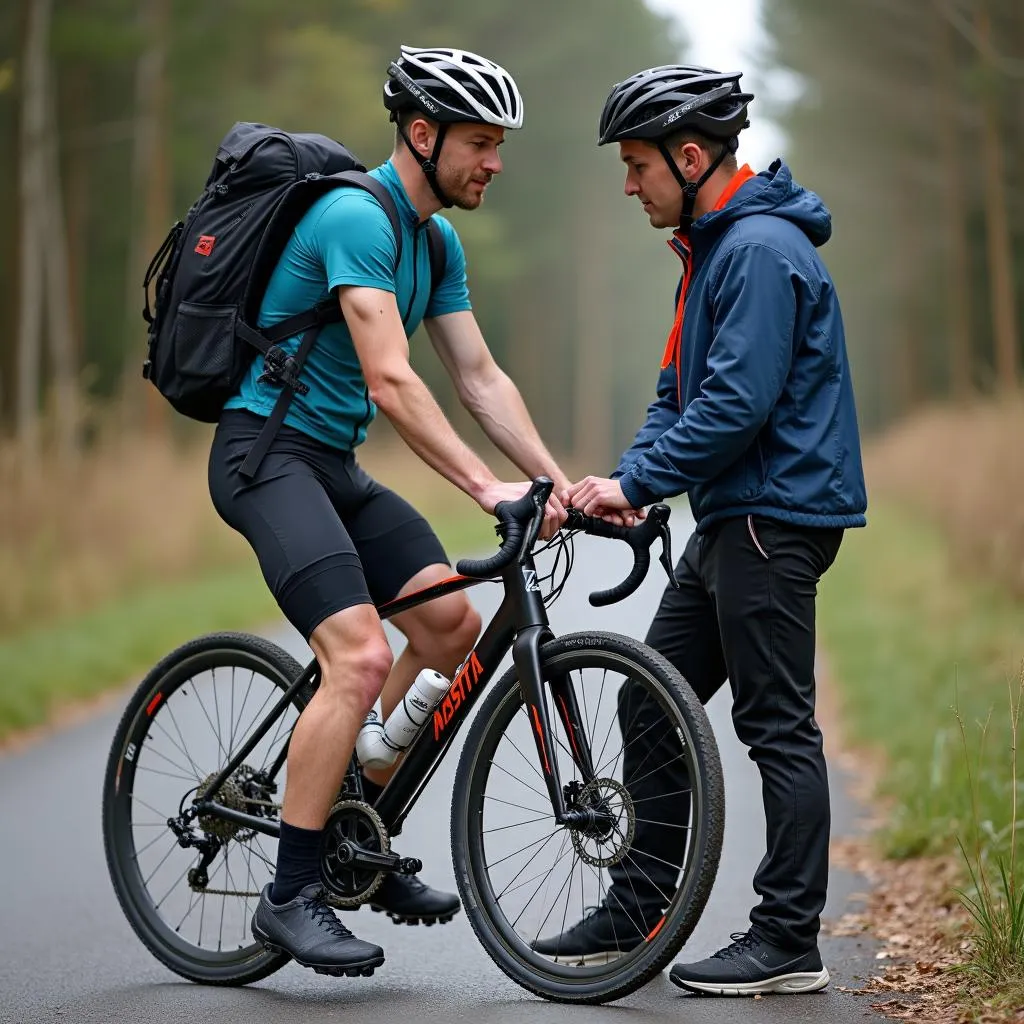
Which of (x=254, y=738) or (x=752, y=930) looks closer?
(x=752, y=930)

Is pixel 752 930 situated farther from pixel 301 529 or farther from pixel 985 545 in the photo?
pixel 985 545

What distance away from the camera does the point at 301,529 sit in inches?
185

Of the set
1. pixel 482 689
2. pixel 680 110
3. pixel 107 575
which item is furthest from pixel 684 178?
pixel 107 575

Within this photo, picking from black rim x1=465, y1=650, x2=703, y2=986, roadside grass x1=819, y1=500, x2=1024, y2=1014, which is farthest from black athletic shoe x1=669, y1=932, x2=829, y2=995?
roadside grass x1=819, y1=500, x2=1024, y2=1014

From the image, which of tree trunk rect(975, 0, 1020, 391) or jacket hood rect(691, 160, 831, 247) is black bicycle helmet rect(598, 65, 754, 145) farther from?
tree trunk rect(975, 0, 1020, 391)

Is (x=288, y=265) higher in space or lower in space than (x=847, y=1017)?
higher

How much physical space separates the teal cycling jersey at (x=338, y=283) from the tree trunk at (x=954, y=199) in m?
28.0

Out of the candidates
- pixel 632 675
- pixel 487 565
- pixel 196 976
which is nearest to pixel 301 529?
pixel 487 565

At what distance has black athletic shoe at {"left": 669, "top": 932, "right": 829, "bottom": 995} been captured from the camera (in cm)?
454

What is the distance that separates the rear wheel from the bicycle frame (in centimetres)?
15

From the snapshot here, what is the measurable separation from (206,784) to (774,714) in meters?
1.80

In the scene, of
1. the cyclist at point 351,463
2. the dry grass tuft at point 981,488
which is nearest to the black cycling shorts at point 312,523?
the cyclist at point 351,463

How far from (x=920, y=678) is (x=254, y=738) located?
5.79 m

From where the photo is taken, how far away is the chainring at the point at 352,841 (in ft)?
15.6
